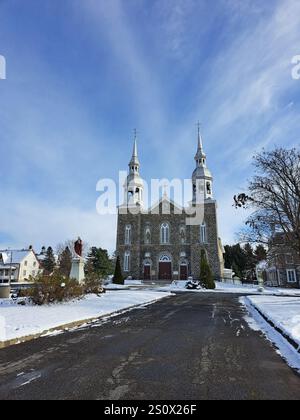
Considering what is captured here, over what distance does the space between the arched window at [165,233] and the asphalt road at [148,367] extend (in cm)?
3794

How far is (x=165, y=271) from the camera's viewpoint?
44406 mm

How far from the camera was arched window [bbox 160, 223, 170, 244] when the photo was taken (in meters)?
45.8

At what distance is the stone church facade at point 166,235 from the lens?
43.9 metres

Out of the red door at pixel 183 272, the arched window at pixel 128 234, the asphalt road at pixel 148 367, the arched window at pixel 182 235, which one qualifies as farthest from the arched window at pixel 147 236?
the asphalt road at pixel 148 367

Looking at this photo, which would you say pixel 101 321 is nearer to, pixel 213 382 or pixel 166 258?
pixel 213 382

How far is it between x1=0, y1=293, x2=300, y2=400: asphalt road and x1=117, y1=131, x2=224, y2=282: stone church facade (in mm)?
36448

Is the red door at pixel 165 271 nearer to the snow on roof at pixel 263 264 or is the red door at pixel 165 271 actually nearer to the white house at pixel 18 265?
the snow on roof at pixel 263 264

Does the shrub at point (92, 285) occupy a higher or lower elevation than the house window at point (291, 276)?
lower

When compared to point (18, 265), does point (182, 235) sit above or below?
above

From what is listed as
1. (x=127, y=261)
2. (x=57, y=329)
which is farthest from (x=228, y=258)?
(x=57, y=329)

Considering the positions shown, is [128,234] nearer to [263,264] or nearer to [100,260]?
[100,260]

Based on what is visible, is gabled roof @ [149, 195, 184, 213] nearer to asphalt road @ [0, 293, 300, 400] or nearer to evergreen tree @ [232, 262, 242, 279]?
evergreen tree @ [232, 262, 242, 279]

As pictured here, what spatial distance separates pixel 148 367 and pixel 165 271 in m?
40.3
